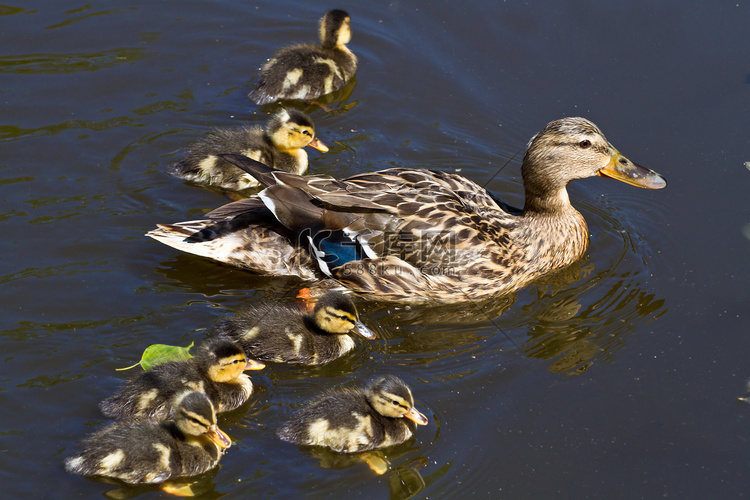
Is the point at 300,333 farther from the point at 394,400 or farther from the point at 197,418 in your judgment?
the point at 197,418

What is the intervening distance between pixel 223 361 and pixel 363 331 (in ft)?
2.65

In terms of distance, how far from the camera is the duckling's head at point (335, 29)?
6562 millimetres

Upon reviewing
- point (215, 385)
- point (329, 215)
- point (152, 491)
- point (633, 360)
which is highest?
point (329, 215)

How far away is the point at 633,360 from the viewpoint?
4578 millimetres

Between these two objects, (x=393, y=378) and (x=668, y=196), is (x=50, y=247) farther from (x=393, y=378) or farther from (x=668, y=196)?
(x=668, y=196)

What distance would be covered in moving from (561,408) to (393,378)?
0.86 metres

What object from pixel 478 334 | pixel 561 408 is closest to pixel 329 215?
pixel 478 334

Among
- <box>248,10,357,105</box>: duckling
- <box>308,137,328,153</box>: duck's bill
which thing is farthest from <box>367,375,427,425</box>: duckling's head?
<box>248,10,357,105</box>: duckling

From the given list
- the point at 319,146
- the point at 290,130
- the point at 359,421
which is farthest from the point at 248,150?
the point at 359,421

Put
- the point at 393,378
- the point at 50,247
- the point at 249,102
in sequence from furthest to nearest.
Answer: the point at 249,102 < the point at 50,247 < the point at 393,378

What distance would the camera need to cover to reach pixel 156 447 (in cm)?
373

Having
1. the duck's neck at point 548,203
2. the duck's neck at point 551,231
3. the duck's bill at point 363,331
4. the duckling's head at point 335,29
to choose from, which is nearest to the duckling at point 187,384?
the duck's bill at point 363,331

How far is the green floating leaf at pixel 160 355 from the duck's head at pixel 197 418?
19.1 inches

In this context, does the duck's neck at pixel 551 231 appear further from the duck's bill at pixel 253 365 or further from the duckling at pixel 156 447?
the duckling at pixel 156 447
